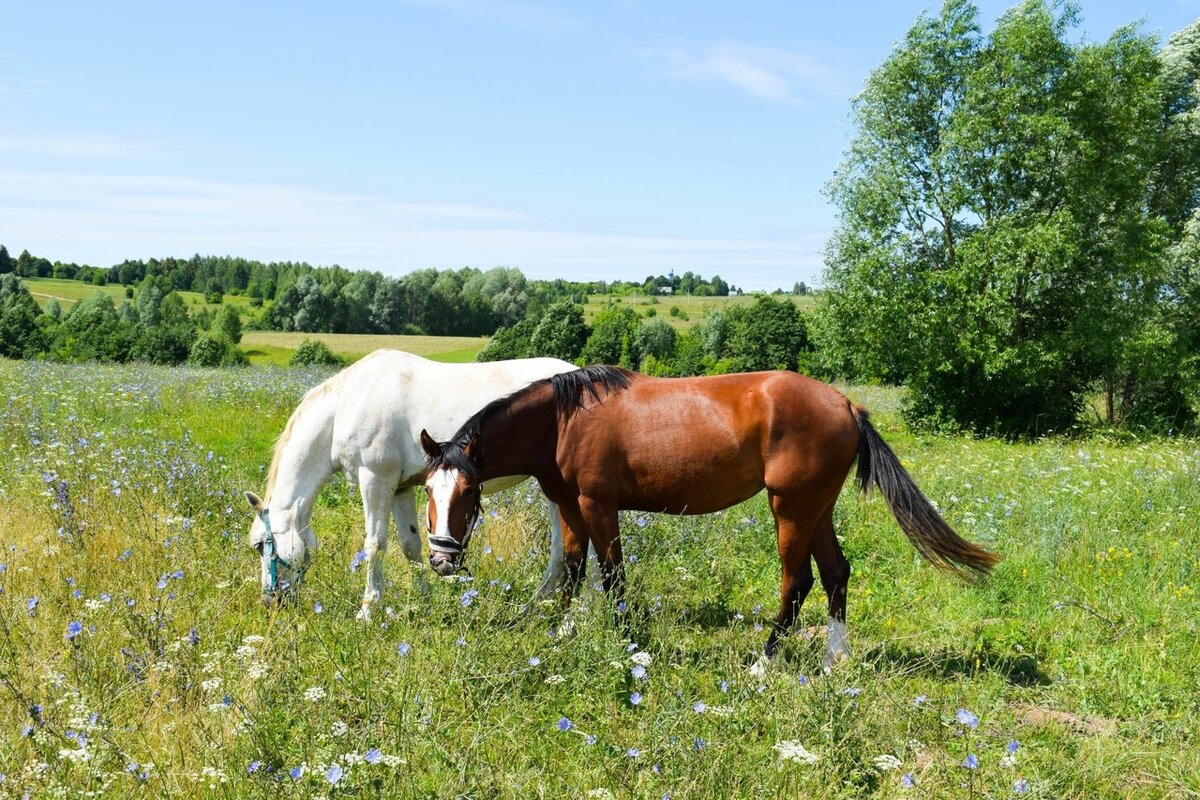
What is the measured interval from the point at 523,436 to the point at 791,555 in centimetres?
182

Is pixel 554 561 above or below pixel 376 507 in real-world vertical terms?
below

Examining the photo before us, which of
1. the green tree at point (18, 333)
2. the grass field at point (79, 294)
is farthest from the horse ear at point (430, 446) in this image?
the grass field at point (79, 294)

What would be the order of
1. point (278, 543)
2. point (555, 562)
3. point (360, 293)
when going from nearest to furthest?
1. point (278, 543)
2. point (555, 562)
3. point (360, 293)

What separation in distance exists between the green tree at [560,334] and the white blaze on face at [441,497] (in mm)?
67137

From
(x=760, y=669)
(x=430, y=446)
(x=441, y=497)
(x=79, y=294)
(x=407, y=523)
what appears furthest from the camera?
(x=79, y=294)

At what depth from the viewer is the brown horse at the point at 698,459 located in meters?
4.93

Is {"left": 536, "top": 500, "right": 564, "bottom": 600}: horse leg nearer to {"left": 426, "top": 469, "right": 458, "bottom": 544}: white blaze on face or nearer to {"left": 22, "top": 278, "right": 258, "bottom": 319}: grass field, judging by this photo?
{"left": 426, "top": 469, "right": 458, "bottom": 544}: white blaze on face

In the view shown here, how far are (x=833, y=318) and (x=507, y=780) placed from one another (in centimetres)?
2178

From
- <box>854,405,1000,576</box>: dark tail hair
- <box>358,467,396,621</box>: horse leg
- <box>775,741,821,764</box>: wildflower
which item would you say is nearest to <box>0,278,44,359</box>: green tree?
<box>358,467,396,621</box>: horse leg

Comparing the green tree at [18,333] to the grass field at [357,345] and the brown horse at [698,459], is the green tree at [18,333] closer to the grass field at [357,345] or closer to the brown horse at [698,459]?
the grass field at [357,345]

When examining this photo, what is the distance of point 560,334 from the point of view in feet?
242

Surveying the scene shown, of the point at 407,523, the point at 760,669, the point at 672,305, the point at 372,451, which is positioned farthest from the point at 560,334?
the point at 760,669

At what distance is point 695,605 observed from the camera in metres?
5.56

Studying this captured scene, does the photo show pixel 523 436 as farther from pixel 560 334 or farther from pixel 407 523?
pixel 560 334
